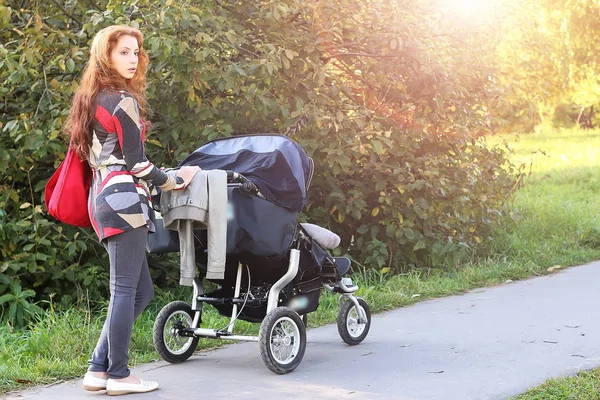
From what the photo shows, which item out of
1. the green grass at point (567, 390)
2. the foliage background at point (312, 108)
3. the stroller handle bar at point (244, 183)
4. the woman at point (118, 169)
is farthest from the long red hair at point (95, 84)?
the green grass at point (567, 390)

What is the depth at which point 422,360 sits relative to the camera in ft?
19.2

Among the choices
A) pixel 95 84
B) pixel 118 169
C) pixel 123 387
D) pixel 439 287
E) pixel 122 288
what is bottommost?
pixel 123 387

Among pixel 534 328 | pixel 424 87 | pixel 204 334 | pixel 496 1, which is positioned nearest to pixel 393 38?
pixel 424 87

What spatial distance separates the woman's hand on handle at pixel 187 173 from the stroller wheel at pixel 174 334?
93 centimetres

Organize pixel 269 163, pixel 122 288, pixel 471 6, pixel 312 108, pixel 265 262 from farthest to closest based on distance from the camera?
pixel 471 6 < pixel 312 108 < pixel 265 262 < pixel 269 163 < pixel 122 288

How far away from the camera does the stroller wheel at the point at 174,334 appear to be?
18.8 feet

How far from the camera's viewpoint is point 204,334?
225 inches

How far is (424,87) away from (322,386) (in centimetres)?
445

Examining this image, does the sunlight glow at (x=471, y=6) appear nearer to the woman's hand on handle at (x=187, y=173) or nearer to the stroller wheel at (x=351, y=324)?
the stroller wheel at (x=351, y=324)

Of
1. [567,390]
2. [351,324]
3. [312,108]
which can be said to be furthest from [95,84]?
[312,108]

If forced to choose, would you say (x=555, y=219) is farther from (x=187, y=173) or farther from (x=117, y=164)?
(x=117, y=164)

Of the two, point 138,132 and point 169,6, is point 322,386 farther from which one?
point 169,6

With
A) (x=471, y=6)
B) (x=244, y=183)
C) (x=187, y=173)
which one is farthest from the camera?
(x=471, y=6)

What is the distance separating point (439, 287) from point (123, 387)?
12.6ft
